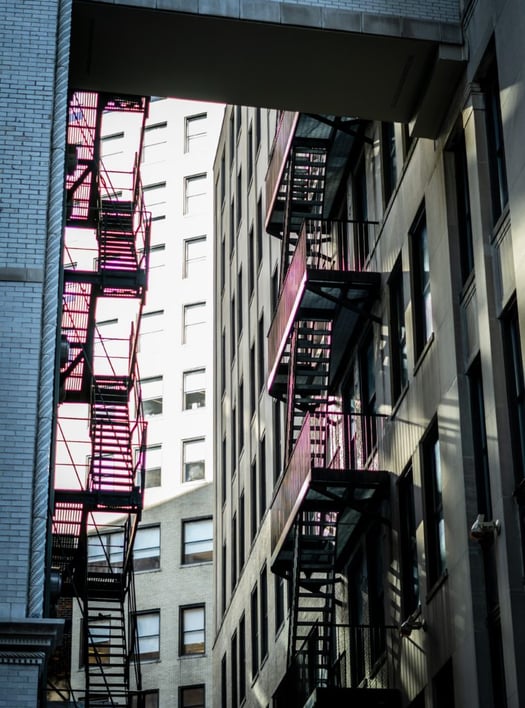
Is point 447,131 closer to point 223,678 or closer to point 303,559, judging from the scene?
point 303,559

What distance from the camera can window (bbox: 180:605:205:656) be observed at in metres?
61.9

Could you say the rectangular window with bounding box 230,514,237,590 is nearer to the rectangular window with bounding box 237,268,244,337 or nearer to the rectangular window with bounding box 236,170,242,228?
the rectangular window with bounding box 237,268,244,337

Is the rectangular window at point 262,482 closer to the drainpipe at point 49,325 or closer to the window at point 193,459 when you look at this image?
the drainpipe at point 49,325

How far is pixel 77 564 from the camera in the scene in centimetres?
3100

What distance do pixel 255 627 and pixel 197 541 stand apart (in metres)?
20.8

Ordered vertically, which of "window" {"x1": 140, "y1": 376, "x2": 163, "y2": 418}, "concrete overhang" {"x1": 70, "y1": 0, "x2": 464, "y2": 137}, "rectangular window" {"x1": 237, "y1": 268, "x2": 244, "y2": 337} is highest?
"window" {"x1": 140, "y1": 376, "x2": 163, "y2": 418}

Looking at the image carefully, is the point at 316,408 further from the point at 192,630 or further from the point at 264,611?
the point at 192,630

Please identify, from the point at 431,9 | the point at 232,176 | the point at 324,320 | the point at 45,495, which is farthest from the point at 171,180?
the point at 45,495

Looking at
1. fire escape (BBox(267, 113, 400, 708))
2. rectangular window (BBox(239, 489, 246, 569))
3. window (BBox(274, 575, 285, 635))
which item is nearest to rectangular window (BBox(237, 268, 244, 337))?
rectangular window (BBox(239, 489, 246, 569))

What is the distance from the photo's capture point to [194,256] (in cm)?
7512

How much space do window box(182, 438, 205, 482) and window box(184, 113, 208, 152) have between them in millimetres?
18268

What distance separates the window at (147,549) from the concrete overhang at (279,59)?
39.9 meters

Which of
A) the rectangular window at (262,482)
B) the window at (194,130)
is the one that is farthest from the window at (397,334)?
the window at (194,130)

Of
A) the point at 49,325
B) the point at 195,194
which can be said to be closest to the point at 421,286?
the point at 49,325
